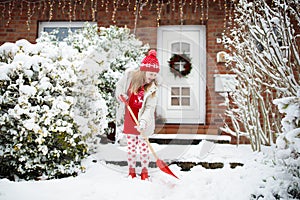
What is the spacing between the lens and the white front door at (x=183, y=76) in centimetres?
647

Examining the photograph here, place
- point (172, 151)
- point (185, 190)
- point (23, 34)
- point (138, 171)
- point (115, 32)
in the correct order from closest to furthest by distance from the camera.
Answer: point (185, 190), point (138, 171), point (172, 151), point (115, 32), point (23, 34)

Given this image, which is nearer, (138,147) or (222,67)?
(138,147)

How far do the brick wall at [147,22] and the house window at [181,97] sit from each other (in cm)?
46

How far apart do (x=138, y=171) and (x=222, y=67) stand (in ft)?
10.9

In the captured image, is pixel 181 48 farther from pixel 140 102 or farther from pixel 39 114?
pixel 39 114

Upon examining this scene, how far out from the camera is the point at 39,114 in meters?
3.33

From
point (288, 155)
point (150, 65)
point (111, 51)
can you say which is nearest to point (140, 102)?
point (150, 65)

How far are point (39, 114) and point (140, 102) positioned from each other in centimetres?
116

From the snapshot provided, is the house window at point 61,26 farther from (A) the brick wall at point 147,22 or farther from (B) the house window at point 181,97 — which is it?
(B) the house window at point 181,97

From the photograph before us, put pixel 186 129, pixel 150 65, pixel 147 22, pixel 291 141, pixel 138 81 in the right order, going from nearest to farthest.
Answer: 1. pixel 291 141
2. pixel 150 65
3. pixel 138 81
4. pixel 186 129
5. pixel 147 22

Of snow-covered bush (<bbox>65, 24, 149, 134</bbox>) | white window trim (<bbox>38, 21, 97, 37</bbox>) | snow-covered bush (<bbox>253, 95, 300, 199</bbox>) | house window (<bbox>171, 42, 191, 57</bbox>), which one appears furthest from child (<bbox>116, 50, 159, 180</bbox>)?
white window trim (<bbox>38, 21, 97, 37</bbox>)

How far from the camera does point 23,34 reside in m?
6.62

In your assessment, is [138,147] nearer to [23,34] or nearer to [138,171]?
[138,171]

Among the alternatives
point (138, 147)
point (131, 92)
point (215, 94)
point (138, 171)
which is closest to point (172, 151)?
point (138, 171)
